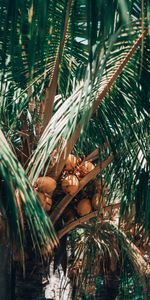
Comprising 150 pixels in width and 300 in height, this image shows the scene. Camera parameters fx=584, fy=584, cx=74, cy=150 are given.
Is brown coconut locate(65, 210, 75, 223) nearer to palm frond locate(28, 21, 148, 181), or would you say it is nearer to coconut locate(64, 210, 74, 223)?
coconut locate(64, 210, 74, 223)

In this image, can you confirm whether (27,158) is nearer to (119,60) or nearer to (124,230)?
(119,60)

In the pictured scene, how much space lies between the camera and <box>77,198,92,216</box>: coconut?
15.4 feet

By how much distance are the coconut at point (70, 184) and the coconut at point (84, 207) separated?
0.98 feet

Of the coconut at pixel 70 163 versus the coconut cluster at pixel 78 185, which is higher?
the coconut at pixel 70 163

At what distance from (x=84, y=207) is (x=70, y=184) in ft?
1.28

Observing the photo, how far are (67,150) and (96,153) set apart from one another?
0.97 meters

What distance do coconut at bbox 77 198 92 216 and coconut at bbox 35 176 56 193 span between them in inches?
19.9

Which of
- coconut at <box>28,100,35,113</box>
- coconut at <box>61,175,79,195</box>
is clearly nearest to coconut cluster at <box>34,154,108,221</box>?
coconut at <box>61,175,79,195</box>

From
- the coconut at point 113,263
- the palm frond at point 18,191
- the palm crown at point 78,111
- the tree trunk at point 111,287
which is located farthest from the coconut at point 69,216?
the tree trunk at point 111,287

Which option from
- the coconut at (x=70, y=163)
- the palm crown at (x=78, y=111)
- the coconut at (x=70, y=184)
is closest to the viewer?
the palm crown at (x=78, y=111)

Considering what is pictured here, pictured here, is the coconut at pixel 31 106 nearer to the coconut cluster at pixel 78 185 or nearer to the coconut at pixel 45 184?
the coconut cluster at pixel 78 185

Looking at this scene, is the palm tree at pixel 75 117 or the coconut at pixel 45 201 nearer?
the palm tree at pixel 75 117

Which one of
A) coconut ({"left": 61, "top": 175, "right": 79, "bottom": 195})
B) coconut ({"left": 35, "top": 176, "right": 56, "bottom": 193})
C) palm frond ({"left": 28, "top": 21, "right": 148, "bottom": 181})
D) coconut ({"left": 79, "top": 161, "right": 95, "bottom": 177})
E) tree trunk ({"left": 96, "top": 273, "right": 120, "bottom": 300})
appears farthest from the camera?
tree trunk ({"left": 96, "top": 273, "right": 120, "bottom": 300})

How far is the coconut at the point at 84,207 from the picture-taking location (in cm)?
469
